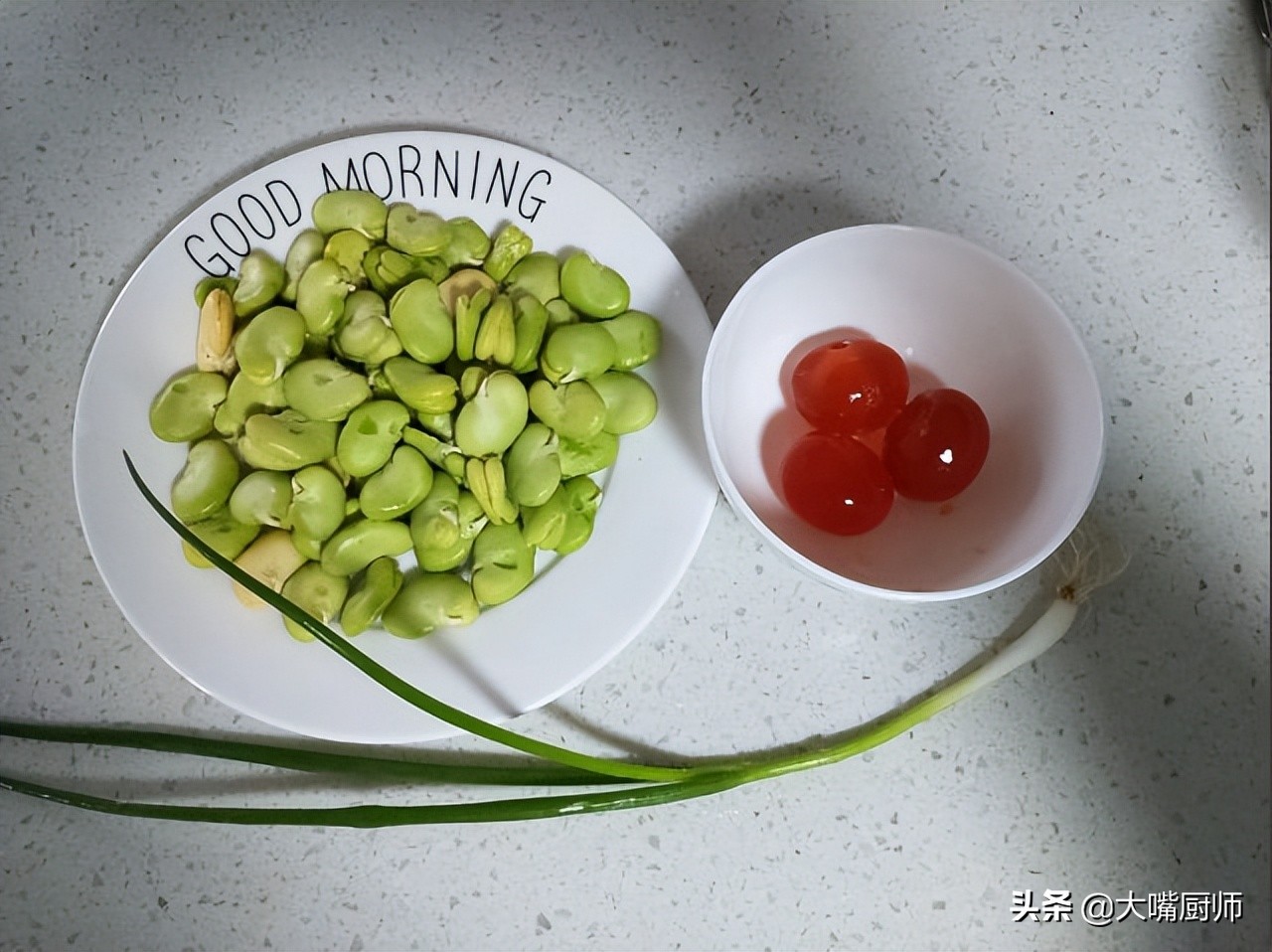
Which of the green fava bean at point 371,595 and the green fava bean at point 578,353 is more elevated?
the green fava bean at point 578,353

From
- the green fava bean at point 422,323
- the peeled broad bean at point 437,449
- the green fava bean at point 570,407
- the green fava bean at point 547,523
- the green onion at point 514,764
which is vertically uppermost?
the green fava bean at point 422,323

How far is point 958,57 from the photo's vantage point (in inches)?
35.0

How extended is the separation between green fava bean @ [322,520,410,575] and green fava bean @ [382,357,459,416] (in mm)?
86

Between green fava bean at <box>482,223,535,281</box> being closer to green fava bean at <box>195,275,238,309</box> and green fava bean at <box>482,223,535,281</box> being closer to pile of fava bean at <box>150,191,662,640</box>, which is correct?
pile of fava bean at <box>150,191,662,640</box>

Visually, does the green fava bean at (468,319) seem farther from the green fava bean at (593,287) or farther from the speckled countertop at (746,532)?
the speckled countertop at (746,532)

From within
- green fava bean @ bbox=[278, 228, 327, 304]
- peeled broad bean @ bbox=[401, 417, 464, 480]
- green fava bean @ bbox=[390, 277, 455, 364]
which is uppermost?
green fava bean @ bbox=[278, 228, 327, 304]

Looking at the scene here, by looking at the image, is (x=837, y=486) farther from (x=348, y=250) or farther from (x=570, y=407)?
(x=348, y=250)

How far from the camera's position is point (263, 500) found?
2.38 ft

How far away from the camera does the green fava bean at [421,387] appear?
0.72m

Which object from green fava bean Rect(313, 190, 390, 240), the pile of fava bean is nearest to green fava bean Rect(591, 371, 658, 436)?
the pile of fava bean

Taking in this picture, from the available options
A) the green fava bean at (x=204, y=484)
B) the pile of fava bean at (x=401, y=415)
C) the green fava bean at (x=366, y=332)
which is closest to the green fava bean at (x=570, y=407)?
the pile of fava bean at (x=401, y=415)

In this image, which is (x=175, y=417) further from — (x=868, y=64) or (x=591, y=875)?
(x=868, y=64)

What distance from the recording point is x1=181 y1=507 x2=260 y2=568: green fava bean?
0.72m

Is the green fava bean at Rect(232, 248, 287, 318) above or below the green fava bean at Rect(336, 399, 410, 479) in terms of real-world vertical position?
above
